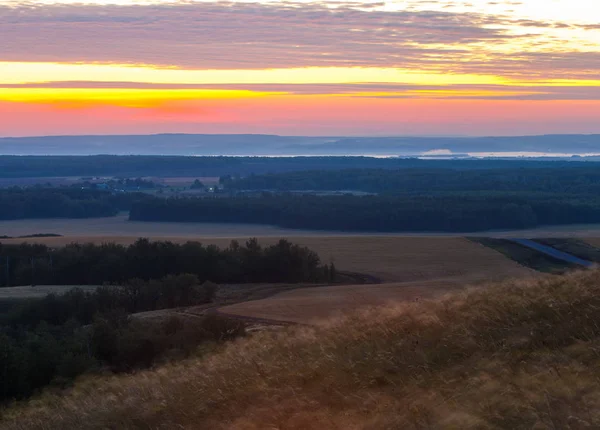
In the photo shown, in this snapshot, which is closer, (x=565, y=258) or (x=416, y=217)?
(x=565, y=258)

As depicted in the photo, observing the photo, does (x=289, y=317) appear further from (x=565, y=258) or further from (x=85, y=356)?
(x=565, y=258)

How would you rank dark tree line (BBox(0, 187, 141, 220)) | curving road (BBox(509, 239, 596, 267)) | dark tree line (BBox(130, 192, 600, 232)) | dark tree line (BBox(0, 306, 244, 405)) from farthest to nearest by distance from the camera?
dark tree line (BBox(0, 187, 141, 220)) < dark tree line (BBox(130, 192, 600, 232)) < curving road (BBox(509, 239, 596, 267)) < dark tree line (BBox(0, 306, 244, 405))

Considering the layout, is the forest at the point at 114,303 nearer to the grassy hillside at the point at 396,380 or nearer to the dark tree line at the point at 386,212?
the grassy hillside at the point at 396,380

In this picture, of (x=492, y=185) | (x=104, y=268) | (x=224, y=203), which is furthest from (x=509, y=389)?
(x=492, y=185)

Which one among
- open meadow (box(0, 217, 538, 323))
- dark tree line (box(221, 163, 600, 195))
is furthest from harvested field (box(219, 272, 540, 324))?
dark tree line (box(221, 163, 600, 195))

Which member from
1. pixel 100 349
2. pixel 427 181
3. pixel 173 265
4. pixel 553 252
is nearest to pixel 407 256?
pixel 553 252

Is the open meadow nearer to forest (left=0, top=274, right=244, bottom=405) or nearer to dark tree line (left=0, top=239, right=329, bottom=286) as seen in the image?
forest (left=0, top=274, right=244, bottom=405)

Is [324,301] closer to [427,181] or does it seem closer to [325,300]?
[325,300]
